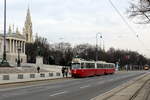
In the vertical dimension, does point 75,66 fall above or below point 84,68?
above

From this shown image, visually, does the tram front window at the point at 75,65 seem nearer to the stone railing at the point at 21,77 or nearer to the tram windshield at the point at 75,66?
the tram windshield at the point at 75,66

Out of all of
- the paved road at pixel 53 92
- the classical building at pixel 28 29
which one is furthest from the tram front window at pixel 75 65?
the classical building at pixel 28 29

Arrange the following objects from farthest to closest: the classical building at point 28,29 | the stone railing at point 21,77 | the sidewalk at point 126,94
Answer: the classical building at point 28,29
the stone railing at point 21,77
the sidewalk at point 126,94

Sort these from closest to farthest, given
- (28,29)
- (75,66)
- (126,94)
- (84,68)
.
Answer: (126,94)
(75,66)
(84,68)
(28,29)

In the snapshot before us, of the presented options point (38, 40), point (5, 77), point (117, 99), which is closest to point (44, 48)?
point (38, 40)

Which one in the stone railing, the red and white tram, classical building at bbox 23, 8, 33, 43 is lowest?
the stone railing

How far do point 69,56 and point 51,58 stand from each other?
7671mm

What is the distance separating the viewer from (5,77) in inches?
1603

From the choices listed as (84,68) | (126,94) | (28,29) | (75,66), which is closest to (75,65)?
(75,66)

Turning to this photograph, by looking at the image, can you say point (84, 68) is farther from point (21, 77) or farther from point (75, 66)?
point (21, 77)

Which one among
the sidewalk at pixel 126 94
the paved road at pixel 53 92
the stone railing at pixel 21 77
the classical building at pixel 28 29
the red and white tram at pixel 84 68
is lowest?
the sidewalk at pixel 126 94

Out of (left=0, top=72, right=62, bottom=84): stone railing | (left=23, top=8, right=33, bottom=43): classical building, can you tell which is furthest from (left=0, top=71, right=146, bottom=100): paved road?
(left=23, top=8, right=33, bottom=43): classical building

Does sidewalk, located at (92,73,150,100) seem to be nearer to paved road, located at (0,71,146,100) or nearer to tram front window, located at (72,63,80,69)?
paved road, located at (0,71,146,100)

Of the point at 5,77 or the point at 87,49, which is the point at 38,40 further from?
the point at 5,77
